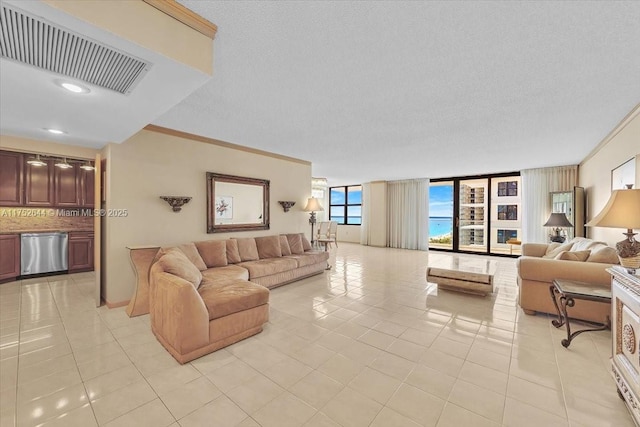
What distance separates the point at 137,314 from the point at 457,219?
856 cm

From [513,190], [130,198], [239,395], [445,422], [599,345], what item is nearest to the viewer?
[445,422]

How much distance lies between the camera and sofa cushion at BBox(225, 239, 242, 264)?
13.9ft

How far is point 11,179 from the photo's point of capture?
185 inches

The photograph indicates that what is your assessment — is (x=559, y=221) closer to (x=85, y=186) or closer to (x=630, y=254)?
(x=630, y=254)

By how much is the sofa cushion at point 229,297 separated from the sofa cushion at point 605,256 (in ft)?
12.4

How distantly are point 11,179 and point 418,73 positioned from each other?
277 inches

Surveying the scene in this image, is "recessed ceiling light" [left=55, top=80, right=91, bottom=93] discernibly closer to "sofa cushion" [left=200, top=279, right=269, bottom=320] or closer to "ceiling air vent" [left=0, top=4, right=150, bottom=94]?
"ceiling air vent" [left=0, top=4, right=150, bottom=94]

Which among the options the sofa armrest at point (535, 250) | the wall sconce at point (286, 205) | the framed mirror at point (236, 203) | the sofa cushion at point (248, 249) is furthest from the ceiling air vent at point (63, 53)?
the sofa armrest at point (535, 250)

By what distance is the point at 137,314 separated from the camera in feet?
10.4

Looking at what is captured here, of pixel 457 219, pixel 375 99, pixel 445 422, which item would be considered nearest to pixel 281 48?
pixel 375 99

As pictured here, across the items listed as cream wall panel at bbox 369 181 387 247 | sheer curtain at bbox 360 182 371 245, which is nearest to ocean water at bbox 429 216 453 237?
cream wall panel at bbox 369 181 387 247

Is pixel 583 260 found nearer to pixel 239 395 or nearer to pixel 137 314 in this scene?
pixel 239 395

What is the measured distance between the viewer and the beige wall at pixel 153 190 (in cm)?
340

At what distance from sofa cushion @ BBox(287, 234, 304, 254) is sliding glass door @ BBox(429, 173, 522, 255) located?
220 inches
